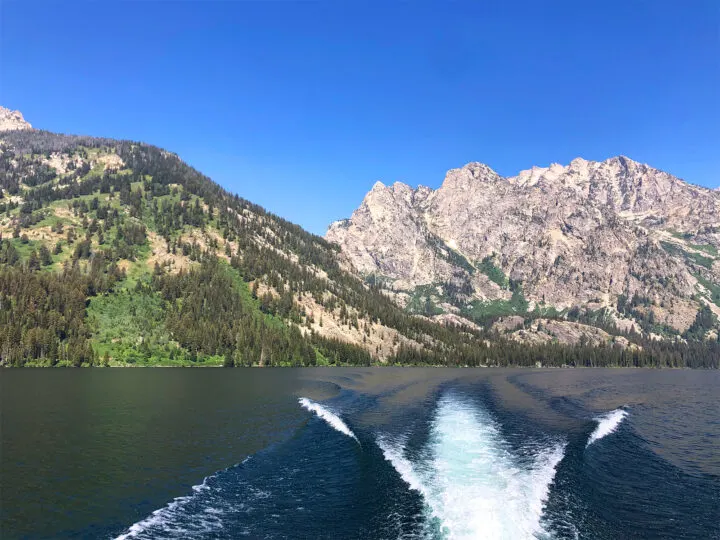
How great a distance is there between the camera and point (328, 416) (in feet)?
222

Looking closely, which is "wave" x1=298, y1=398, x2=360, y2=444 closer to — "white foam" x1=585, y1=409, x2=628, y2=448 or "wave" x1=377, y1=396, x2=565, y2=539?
"wave" x1=377, y1=396, x2=565, y2=539

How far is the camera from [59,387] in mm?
93312

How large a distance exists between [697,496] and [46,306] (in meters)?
221

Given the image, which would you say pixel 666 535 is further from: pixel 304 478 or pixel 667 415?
pixel 667 415

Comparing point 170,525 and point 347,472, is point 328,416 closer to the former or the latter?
point 347,472

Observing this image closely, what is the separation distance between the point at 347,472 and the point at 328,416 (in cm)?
2873

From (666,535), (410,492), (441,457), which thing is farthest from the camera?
(441,457)

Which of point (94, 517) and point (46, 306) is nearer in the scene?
point (94, 517)

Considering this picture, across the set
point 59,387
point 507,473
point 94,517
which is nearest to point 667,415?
point 507,473

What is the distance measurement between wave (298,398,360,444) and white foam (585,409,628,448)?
29.4 metres

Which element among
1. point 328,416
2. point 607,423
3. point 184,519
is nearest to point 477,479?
point 184,519

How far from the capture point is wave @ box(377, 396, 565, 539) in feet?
91.1

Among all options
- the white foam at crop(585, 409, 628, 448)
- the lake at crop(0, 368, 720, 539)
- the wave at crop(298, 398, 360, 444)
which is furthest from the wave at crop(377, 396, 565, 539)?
the white foam at crop(585, 409, 628, 448)

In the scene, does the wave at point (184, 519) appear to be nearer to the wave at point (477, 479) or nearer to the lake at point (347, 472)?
the lake at point (347, 472)
